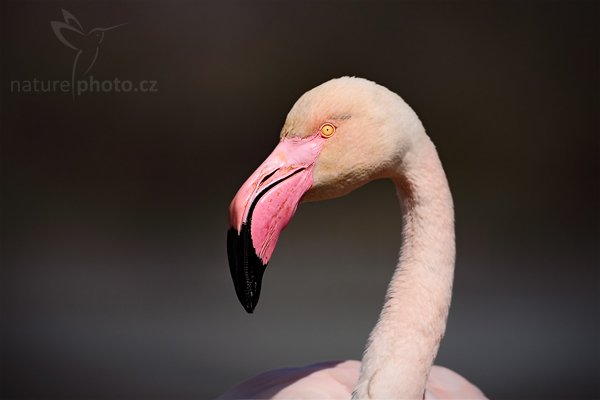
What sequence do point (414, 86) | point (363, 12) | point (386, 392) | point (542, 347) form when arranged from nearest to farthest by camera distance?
point (386, 392) < point (542, 347) < point (363, 12) < point (414, 86)

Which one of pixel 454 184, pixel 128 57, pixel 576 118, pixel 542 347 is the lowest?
pixel 542 347

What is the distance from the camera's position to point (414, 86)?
548 centimetres

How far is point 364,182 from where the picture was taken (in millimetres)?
1569

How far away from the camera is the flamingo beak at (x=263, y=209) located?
143 cm

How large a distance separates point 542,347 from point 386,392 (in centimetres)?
336

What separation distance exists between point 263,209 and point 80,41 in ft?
12.5

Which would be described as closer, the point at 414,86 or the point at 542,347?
the point at 542,347

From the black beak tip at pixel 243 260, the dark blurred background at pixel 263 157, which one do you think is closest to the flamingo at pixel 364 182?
the black beak tip at pixel 243 260

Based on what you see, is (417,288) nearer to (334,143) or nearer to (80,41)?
(334,143)

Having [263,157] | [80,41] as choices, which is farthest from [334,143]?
[263,157]

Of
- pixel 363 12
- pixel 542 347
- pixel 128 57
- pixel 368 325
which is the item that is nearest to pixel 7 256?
pixel 128 57

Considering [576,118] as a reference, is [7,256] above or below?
below

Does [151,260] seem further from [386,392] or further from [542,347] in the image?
[386,392]

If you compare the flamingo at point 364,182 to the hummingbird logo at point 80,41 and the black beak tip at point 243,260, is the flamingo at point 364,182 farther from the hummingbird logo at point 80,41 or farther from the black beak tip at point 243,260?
the hummingbird logo at point 80,41
